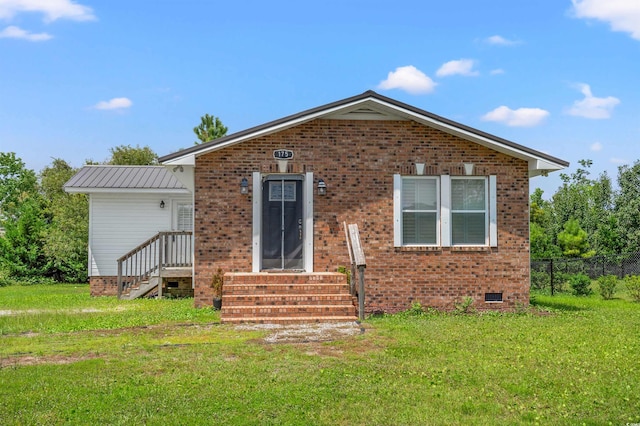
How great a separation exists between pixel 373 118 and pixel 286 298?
4.32 meters

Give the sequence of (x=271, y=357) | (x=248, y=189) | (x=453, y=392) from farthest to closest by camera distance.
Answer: (x=248, y=189)
(x=271, y=357)
(x=453, y=392)

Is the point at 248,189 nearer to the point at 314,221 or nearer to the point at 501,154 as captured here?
the point at 314,221

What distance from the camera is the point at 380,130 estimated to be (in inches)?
533

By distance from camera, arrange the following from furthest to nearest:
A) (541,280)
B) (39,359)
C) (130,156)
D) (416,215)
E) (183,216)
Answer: (130,156), (541,280), (183,216), (416,215), (39,359)

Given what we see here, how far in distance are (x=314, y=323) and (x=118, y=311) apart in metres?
5.18

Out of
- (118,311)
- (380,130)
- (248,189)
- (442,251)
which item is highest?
(380,130)

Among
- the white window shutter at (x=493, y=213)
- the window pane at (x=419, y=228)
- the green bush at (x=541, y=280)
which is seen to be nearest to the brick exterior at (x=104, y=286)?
the window pane at (x=419, y=228)

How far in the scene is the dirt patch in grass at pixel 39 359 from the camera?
8.12 m

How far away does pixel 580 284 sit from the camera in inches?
724

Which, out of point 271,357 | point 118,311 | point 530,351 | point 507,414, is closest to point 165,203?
point 118,311

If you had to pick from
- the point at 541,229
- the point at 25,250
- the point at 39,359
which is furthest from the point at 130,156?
the point at 39,359

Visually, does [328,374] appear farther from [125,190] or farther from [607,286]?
[125,190]

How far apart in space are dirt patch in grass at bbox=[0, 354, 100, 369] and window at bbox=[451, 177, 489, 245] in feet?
26.4

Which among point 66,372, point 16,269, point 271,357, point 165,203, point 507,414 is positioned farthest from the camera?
point 16,269
